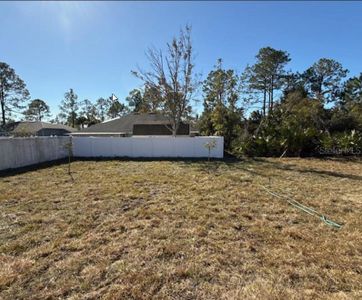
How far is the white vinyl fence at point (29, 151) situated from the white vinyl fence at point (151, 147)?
114cm

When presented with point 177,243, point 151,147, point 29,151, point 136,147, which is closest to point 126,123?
point 136,147

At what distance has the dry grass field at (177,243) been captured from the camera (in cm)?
237

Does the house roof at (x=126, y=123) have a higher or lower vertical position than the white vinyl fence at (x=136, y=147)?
higher

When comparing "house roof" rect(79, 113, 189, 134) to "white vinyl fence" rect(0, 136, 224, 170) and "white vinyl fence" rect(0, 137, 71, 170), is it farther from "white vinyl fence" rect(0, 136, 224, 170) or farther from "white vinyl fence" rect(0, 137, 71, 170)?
"white vinyl fence" rect(0, 137, 71, 170)

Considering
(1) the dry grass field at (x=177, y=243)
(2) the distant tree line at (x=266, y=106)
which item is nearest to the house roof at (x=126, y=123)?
Answer: (2) the distant tree line at (x=266, y=106)

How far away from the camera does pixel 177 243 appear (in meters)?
3.26

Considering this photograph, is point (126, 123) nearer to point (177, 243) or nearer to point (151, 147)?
point (151, 147)

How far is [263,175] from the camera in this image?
815 cm

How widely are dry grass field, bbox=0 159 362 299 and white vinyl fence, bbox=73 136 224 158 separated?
6.23 meters

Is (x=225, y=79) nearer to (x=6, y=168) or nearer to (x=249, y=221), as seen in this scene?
(x=6, y=168)

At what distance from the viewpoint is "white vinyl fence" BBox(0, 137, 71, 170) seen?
946cm

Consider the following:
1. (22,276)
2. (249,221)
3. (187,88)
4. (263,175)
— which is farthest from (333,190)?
(187,88)

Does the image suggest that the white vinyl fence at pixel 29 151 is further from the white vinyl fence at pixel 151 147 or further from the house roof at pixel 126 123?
the house roof at pixel 126 123

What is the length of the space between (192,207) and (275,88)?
25.3 meters
